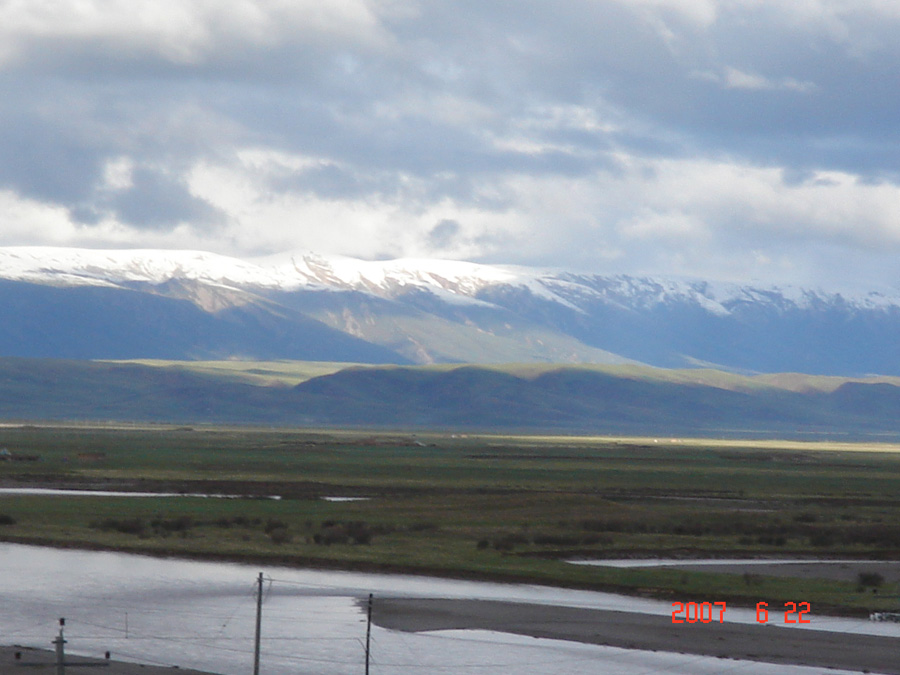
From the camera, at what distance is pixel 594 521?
62125mm

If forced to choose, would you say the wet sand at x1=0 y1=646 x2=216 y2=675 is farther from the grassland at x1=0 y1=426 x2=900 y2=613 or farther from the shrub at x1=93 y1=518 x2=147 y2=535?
the shrub at x1=93 y1=518 x2=147 y2=535

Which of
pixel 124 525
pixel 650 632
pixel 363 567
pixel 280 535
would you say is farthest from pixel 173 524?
pixel 650 632

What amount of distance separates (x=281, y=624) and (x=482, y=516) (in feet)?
108

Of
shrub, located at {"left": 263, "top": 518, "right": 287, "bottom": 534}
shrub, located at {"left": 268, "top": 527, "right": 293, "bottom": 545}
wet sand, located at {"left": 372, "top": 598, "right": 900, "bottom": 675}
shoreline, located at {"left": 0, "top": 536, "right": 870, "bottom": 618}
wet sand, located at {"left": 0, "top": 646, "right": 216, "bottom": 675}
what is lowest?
wet sand, located at {"left": 0, "top": 646, "right": 216, "bottom": 675}

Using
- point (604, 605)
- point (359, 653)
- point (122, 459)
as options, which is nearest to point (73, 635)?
point (359, 653)

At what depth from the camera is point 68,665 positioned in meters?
24.9

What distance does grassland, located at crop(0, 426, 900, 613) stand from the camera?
44375 mm

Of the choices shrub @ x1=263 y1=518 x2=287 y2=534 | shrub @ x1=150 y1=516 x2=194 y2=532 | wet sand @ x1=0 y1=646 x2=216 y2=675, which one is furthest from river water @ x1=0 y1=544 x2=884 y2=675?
shrub @ x1=263 y1=518 x2=287 y2=534

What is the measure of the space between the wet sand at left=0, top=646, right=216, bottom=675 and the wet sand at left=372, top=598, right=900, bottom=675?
767 centimetres

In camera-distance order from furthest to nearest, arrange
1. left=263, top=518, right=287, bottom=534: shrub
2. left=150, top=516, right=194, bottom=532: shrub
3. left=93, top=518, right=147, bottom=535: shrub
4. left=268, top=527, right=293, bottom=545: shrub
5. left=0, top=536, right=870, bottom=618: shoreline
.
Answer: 1. left=263, top=518, right=287, bottom=534: shrub
2. left=150, top=516, right=194, bottom=532: shrub
3. left=93, top=518, right=147, bottom=535: shrub
4. left=268, top=527, right=293, bottom=545: shrub
5. left=0, top=536, right=870, bottom=618: shoreline

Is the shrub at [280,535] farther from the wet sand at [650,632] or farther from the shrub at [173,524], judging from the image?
the wet sand at [650,632]

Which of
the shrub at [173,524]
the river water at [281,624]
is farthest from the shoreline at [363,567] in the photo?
the shrub at [173,524]

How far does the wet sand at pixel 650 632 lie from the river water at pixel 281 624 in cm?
80

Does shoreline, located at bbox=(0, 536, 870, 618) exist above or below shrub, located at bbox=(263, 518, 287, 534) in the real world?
below
